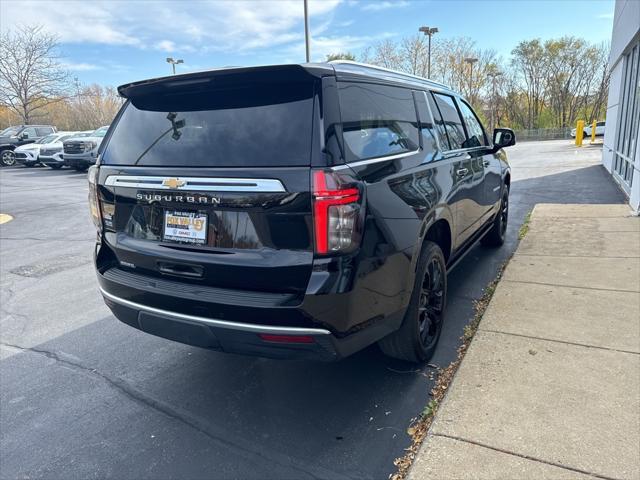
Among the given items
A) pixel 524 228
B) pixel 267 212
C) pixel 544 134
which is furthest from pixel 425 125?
pixel 544 134

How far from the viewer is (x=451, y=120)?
4.19 metres

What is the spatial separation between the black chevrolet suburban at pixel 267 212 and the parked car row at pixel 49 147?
54.0ft

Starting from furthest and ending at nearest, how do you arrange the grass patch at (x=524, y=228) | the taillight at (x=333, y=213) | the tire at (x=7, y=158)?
the tire at (x=7, y=158)
the grass patch at (x=524, y=228)
the taillight at (x=333, y=213)

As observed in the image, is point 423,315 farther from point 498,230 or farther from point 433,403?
point 498,230

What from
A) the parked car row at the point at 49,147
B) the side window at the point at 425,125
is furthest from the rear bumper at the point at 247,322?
the parked car row at the point at 49,147

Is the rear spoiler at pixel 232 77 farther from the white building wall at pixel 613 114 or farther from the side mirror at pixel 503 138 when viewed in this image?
the white building wall at pixel 613 114

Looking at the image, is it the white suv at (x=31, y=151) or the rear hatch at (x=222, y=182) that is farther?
the white suv at (x=31, y=151)

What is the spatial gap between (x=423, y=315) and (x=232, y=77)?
6.71 feet

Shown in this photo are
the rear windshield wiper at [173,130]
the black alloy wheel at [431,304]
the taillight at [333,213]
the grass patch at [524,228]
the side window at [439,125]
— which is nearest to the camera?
the taillight at [333,213]

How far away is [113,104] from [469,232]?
56.2m

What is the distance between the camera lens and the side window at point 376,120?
2.45m

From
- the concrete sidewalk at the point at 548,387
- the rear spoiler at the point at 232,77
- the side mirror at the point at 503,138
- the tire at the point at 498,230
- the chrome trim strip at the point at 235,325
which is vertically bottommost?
the concrete sidewalk at the point at 548,387

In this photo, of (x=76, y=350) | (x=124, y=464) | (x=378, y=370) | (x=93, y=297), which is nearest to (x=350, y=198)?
(x=378, y=370)

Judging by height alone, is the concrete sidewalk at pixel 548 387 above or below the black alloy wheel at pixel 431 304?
below
